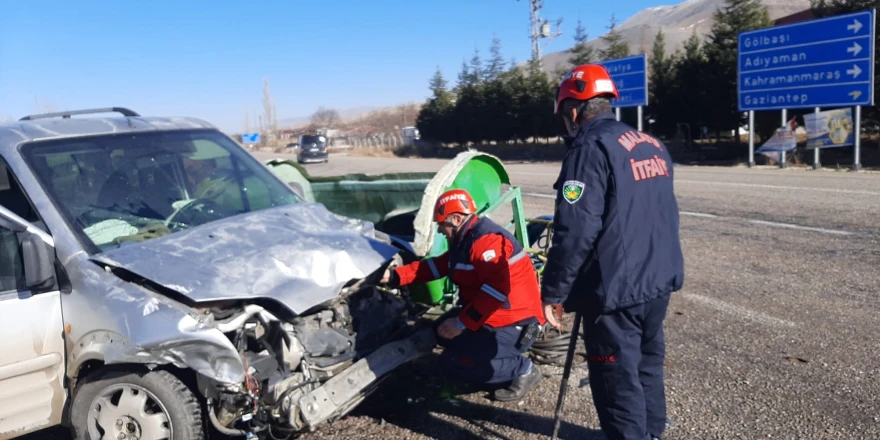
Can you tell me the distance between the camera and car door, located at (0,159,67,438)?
140 inches

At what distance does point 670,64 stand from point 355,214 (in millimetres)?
27877

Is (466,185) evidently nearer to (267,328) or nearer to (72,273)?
(267,328)

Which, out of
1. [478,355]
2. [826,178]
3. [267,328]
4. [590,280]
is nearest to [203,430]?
[267,328]

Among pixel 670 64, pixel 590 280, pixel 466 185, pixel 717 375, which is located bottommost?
pixel 717 375

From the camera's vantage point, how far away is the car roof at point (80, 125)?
13.6 ft

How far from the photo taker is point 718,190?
14953mm

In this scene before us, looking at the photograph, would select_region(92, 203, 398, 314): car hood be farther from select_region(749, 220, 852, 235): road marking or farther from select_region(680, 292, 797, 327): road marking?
select_region(749, 220, 852, 235): road marking

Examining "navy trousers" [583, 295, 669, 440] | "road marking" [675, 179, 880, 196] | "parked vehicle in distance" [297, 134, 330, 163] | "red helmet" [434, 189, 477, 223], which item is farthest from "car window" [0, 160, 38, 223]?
"parked vehicle in distance" [297, 134, 330, 163]

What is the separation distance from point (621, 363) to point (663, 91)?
2935 cm

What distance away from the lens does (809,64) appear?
20.7m

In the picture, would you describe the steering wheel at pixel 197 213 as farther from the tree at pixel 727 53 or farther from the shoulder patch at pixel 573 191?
the tree at pixel 727 53

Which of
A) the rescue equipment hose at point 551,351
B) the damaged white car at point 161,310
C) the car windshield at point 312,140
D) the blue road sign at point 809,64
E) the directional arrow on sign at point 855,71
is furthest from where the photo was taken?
the car windshield at point 312,140

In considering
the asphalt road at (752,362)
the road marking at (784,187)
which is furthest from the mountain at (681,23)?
the asphalt road at (752,362)

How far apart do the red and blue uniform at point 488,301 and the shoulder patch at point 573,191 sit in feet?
3.54
